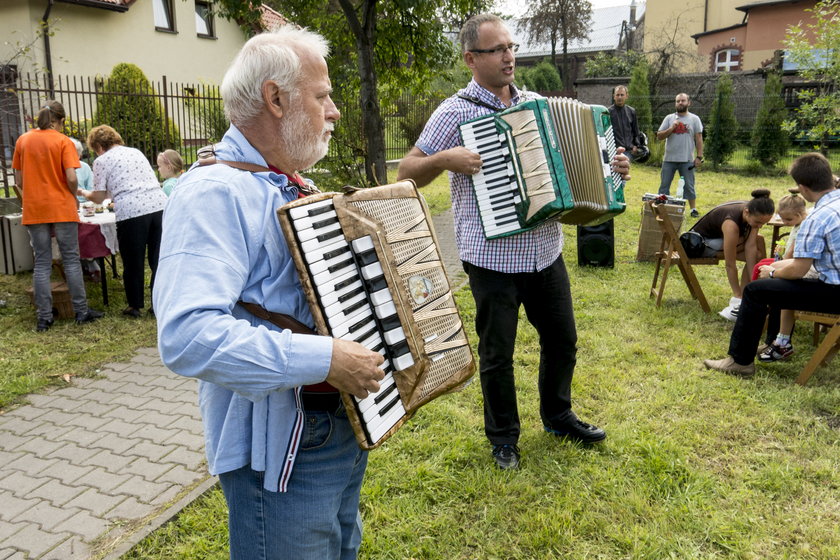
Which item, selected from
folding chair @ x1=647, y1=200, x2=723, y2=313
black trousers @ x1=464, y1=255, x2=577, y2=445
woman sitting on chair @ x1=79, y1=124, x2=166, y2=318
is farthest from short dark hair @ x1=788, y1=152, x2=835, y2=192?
woman sitting on chair @ x1=79, y1=124, x2=166, y2=318

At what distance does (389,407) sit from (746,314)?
13.2ft

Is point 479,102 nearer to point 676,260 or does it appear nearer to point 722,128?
point 676,260

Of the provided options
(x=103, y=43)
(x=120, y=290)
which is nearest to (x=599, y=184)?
(x=120, y=290)

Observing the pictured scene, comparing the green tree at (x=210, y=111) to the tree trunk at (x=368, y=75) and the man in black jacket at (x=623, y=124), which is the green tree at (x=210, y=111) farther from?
the man in black jacket at (x=623, y=124)

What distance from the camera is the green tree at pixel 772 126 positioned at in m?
17.1

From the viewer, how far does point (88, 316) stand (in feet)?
21.6

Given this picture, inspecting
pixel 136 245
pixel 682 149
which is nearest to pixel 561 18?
pixel 682 149

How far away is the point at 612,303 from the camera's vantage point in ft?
22.0

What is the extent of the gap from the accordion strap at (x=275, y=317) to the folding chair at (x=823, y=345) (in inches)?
171

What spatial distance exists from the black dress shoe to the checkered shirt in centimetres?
103

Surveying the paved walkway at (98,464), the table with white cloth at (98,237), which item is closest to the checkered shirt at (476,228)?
the paved walkway at (98,464)

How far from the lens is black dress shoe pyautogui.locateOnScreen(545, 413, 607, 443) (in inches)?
148

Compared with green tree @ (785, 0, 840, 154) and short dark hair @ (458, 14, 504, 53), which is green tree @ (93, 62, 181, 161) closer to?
short dark hair @ (458, 14, 504, 53)

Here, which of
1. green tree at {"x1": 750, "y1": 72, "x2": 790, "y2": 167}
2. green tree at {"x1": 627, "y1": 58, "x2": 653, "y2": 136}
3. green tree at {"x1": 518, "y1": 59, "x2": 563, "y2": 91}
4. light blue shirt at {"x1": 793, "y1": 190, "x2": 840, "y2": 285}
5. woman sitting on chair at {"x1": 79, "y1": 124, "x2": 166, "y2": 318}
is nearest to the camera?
light blue shirt at {"x1": 793, "y1": 190, "x2": 840, "y2": 285}
